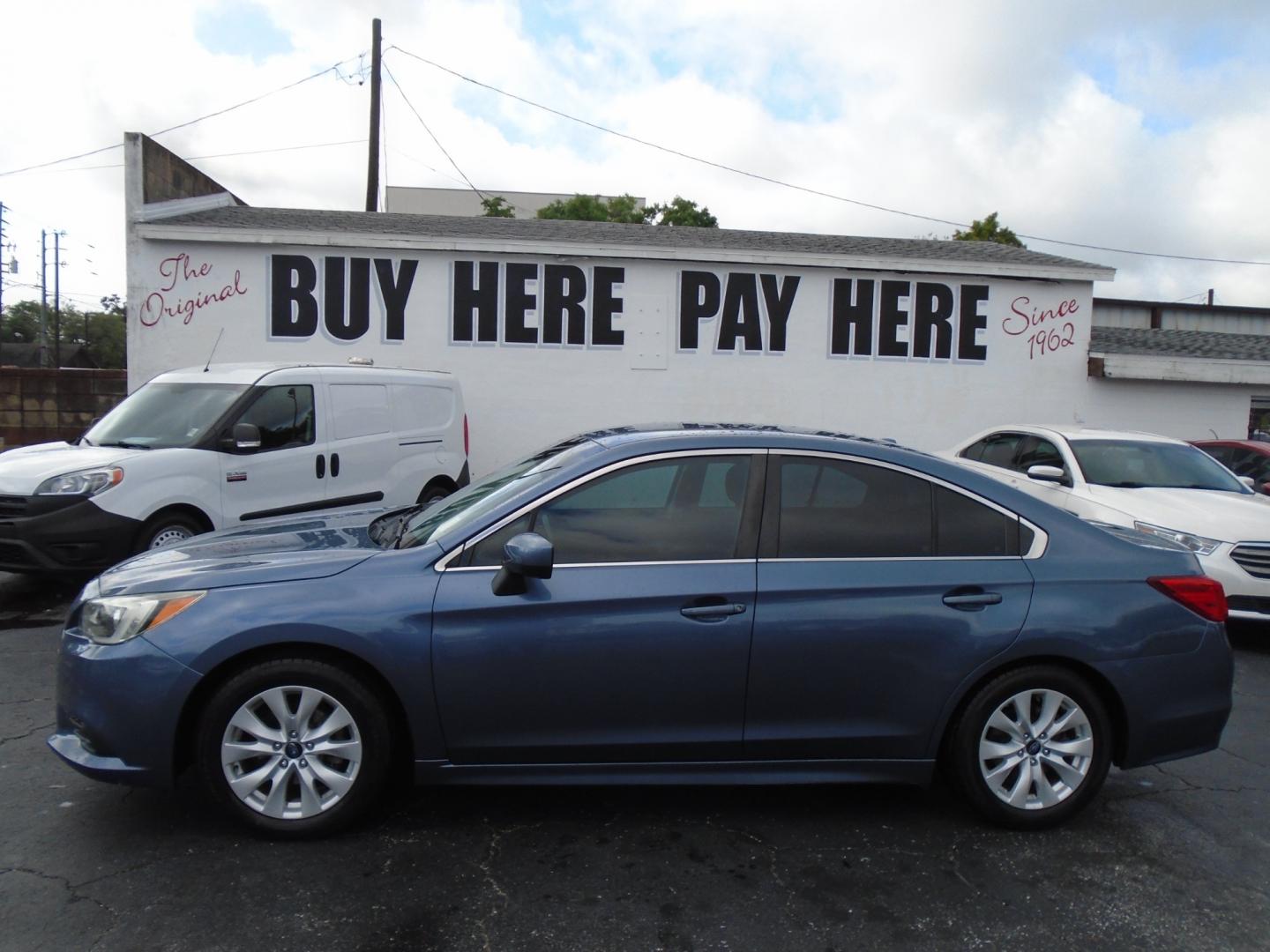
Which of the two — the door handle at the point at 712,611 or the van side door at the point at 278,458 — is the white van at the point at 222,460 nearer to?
the van side door at the point at 278,458

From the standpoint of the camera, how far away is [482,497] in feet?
13.3

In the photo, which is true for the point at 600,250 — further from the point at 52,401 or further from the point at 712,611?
the point at 712,611

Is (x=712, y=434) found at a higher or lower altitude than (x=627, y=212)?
lower

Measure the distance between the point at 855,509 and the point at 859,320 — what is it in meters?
10.5

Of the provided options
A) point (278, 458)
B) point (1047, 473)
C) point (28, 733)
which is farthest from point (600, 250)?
point (28, 733)

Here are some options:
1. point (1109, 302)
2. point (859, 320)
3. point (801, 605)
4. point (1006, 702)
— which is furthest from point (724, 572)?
point (1109, 302)

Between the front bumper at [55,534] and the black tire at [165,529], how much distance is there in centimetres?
23

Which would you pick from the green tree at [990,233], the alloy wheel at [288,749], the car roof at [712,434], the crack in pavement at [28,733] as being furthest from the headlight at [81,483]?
the green tree at [990,233]

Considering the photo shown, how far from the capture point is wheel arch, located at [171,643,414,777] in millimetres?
3486

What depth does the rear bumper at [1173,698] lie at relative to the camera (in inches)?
150

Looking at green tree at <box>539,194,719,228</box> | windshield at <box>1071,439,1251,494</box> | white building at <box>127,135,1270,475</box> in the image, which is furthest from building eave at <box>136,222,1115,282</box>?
green tree at <box>539,194,719,228</box>

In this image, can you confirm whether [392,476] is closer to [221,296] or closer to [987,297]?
[221,296]

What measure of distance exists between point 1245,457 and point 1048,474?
185 inches

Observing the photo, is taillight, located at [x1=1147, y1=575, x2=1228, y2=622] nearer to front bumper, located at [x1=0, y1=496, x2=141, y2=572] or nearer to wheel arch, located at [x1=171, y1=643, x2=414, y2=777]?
wheel arch, located at [x1=171, y1=643, x2=414, y2=777]
